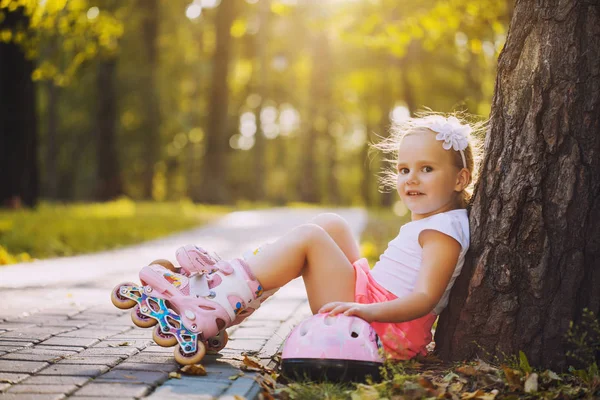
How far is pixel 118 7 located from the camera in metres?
14.8

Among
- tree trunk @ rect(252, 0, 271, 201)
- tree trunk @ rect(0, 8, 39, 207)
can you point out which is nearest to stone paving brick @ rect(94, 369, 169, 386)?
tree trunk @ rect(0, 8, 39, 207)

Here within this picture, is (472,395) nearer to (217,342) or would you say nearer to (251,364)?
(251,364)

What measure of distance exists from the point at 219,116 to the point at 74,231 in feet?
43.1

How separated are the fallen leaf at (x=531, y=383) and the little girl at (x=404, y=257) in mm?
581

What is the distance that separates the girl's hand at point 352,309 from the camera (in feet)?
11.4

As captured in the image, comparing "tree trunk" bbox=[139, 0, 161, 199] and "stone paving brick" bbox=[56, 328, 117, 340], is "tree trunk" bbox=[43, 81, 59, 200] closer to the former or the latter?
"tree trunk" bbox=[139, 0, 161, 199]

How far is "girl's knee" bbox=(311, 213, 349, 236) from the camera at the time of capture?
4113 mm

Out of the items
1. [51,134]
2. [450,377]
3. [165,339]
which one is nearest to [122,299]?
[165,339]

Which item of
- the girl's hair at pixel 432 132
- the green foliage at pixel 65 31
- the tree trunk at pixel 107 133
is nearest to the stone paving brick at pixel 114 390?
the girl's hair at pixel 432 132

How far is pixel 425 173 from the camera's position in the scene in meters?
3.85

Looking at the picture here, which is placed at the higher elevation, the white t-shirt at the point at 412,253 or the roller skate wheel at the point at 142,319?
the white t-shirt at the point at 412,253

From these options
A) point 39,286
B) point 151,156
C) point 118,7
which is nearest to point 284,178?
point 151,156

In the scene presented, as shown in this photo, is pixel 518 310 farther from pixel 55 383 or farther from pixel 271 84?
pixel 271 84

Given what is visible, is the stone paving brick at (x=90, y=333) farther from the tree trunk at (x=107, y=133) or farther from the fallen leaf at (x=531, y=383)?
the tree trunk at (x=107, y=133)
